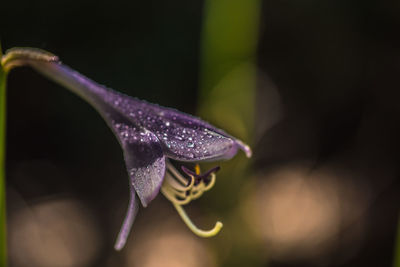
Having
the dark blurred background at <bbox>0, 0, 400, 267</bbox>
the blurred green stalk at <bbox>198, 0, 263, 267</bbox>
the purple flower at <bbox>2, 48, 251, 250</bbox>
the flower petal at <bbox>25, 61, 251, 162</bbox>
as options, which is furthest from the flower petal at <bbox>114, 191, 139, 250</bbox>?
the dark blurred background at <bbox>0, 0, 400, 267</bbox>

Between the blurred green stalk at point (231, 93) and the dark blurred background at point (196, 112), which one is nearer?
the blurred green stalk at point (231, 93)

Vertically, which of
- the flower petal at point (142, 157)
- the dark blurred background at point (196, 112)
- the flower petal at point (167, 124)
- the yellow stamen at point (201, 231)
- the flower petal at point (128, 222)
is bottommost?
the dark blurred background at point (196, 112)

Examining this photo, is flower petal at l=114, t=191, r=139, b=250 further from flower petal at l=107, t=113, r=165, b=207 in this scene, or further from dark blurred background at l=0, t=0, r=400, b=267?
dark blurred background at l=0, t=0, r=400, b=267

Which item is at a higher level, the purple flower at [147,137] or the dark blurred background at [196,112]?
the purple flower at [147,137]

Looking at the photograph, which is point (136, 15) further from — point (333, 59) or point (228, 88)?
point (333, 59)

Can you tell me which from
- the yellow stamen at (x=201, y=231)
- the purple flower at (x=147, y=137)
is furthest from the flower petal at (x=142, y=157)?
the yellow stamen at (x=201, y=231)

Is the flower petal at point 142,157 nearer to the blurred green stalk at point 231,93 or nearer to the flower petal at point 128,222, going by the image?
the flower petal at point 128,222

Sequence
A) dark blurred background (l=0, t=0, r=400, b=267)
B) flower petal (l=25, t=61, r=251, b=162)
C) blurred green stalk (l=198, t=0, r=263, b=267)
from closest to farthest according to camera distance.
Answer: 1. flower petal (l=25, t=61, r=251, b=162)
2. blurred green stalk (l=198, t=0, r=263, b=267)
3. dark blurred background (l=0, t=0, r=400, b=267)

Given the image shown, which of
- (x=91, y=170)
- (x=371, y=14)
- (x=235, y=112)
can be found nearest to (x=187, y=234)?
(x=91, y=170)
